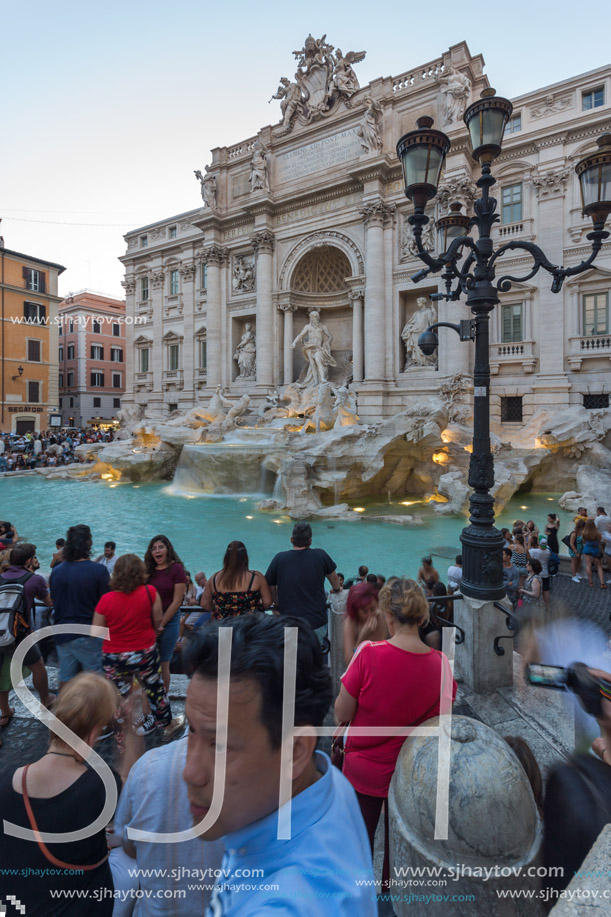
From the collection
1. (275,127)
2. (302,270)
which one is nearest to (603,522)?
(302,270)

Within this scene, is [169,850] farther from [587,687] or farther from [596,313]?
[596,313]

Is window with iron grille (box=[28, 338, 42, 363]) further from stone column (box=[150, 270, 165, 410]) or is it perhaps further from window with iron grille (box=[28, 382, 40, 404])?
stone column (box=[150, 270, 165, 410])

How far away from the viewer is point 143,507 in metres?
11.6

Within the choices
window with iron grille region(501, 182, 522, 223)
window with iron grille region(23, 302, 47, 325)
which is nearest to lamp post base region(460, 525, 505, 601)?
window with iron grille region(501, 182, 522, 223)

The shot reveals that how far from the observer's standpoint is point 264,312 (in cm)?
2083

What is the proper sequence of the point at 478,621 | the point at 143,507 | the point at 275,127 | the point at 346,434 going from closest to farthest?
the point at 478,621 < the point at 143,507 < the point at 346,434 < the point at 275,127

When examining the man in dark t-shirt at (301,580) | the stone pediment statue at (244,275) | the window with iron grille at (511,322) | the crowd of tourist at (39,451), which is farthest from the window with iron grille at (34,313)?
the man in dark t-shirt at (301,580)

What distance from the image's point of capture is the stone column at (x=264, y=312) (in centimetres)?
2078

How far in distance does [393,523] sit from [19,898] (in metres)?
9.07

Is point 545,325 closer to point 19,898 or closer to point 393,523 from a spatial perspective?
point 393,523

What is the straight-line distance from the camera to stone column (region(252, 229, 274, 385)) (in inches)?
818

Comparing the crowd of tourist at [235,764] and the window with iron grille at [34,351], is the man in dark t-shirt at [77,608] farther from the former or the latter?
the window with iron grille at [34,351]

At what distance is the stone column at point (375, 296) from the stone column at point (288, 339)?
4031mm

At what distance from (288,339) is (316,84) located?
37.5ft
